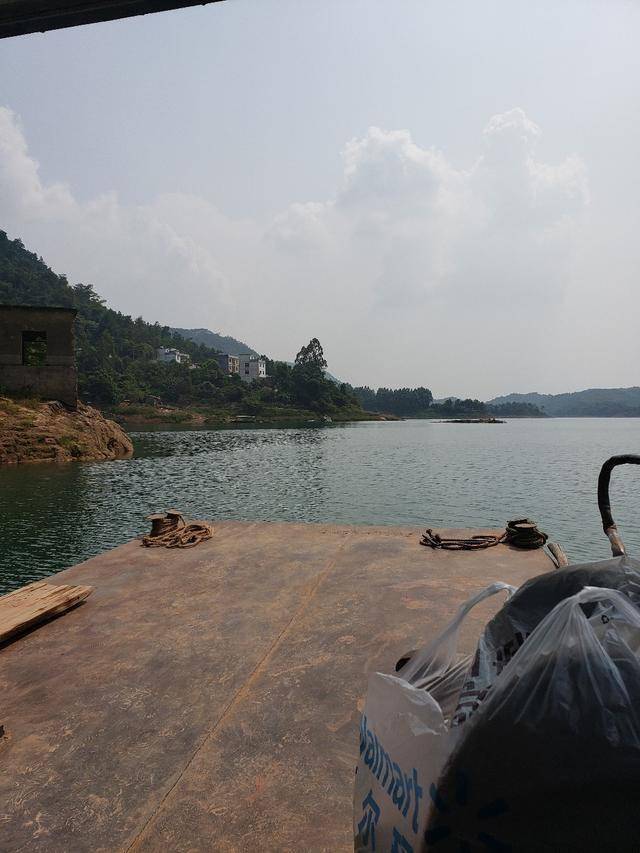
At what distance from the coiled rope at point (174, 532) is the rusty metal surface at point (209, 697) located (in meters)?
1.01

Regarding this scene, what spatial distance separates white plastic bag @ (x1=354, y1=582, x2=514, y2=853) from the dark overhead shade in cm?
300

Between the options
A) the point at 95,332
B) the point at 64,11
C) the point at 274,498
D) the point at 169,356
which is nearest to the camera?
the point at 64,11

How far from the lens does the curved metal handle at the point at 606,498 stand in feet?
6.21

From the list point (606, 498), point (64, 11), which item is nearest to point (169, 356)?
point (64, 11)

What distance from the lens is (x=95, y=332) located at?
5231 inches

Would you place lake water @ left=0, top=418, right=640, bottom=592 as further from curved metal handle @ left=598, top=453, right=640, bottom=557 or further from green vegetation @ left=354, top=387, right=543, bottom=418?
green vegetation @ left=354, top=387, right=543, bottom=418

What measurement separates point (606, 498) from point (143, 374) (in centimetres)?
12043

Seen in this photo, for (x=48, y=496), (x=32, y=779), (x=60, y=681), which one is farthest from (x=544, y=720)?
(x=48, y=496)

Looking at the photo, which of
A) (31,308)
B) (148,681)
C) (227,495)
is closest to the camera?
(148,681)

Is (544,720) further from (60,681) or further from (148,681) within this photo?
(60,681)

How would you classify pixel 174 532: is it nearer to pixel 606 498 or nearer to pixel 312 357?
pixel 606 498

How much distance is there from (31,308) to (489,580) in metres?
35.1

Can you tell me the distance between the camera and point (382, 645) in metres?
3.72

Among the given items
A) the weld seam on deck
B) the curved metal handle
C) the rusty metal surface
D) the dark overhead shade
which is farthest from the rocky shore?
the curved metal handle
